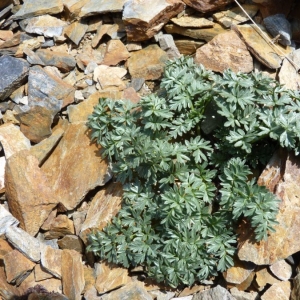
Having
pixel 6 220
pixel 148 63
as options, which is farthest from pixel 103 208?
pixel 148 63

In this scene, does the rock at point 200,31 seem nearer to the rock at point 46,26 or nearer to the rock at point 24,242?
the rock at point 46,26

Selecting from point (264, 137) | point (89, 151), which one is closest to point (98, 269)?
point (89, 151)

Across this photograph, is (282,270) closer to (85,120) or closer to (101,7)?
(85,120)

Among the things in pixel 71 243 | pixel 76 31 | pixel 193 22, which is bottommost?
pixel 71 243

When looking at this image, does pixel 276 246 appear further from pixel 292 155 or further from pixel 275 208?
Answer: pixel 292 155

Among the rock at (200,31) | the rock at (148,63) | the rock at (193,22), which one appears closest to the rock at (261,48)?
the rock at (200,31)

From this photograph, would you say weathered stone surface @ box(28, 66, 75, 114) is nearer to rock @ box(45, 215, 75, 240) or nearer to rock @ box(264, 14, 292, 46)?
rock @ box(45, 215, 75, 240)
